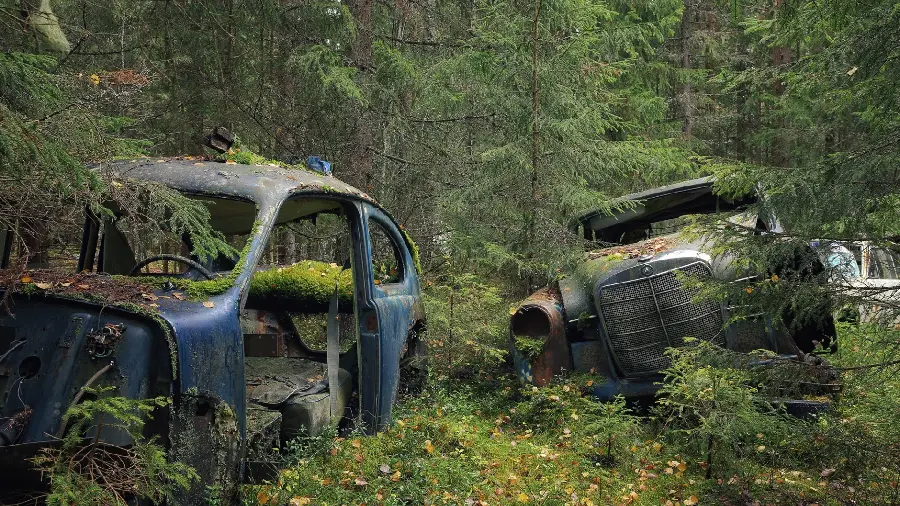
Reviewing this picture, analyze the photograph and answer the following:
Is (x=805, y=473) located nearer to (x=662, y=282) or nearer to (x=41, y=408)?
(x=662, y=282)

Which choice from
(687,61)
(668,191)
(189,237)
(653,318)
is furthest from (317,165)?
(687,61)

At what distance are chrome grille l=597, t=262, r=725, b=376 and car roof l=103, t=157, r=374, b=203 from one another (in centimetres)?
307

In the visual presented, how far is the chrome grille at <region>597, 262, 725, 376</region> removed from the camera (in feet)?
22.1

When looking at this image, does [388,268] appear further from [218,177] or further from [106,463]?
[106,463]

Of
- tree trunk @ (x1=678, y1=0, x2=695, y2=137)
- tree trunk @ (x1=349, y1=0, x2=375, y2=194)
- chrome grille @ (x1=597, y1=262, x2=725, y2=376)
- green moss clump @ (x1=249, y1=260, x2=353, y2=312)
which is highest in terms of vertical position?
tree trunk @ (x1=678, y1=0, x2=695, y2=137)

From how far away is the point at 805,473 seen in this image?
17.8 feet

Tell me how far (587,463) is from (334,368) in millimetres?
2099

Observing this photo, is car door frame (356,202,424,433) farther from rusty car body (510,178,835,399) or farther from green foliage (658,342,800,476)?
→ green foliage (658,342,800,476)

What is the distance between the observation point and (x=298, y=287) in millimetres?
7023

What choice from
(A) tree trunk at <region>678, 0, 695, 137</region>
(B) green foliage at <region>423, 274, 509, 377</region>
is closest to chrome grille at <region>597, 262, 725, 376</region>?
(B) green foliage at <region>423, 274, 509, 377</region>

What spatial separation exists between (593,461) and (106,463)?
385cm

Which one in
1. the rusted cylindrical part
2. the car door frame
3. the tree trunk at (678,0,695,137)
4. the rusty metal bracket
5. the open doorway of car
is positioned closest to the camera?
the rusty metal bracket

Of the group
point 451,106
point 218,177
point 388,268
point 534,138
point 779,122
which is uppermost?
point 779,122

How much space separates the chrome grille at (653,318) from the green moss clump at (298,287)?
249cm
